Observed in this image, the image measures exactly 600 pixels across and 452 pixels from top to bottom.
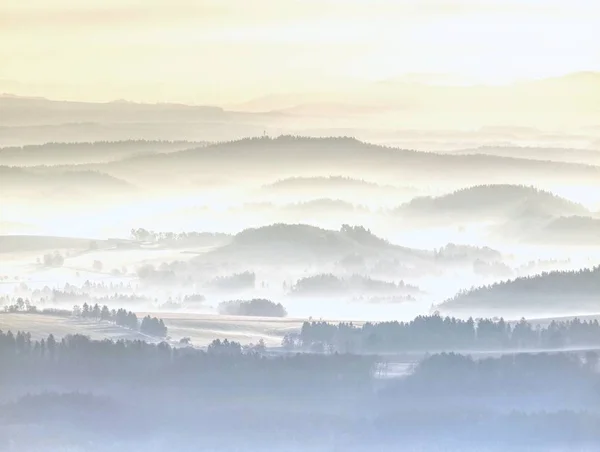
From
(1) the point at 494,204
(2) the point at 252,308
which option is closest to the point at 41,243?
(2) the point at 252,308

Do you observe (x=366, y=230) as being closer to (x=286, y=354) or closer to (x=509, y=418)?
(x=286, y=354)

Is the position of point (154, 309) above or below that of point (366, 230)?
below

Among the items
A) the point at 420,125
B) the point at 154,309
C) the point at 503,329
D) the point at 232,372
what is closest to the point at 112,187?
the point at 154,309

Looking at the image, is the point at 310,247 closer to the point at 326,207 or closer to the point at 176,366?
the point at 326,207

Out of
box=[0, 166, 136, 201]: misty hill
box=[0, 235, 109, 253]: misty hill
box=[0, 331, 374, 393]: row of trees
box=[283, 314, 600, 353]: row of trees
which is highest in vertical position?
box=[0, 166, 136, 201]: misty hill

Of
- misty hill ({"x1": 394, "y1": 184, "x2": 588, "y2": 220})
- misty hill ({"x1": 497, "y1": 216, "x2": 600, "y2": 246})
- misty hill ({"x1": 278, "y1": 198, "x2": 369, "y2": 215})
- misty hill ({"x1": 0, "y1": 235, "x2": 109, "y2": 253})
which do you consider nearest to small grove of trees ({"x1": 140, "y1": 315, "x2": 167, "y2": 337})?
misty hill ({"x1": 0, "y1": 235, "x2": 109, "y2": 253})

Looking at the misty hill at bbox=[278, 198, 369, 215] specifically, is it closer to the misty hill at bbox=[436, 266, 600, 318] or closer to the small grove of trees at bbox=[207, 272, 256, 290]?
the small grove of trees at bbox=[207, 272, 256, 290]

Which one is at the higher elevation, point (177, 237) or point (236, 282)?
point (177, 237)
